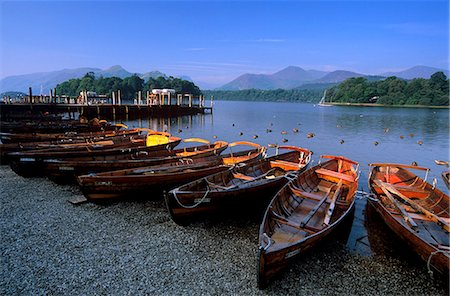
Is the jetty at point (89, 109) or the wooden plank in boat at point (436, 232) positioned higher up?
the jetty at point (89, 109)

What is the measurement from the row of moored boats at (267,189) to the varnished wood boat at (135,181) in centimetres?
3

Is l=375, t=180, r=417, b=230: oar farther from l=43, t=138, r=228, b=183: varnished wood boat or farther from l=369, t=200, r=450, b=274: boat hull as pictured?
l=43, t=138, r=228, b=183: varnished wood boat

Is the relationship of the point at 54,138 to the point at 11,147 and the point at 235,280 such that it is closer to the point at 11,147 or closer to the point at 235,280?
the point at 11,147

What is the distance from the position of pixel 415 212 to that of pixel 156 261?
26.1ft

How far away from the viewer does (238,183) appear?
1046cm

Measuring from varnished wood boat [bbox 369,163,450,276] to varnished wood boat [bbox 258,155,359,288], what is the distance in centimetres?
102

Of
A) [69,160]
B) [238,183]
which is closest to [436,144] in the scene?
[238,183]

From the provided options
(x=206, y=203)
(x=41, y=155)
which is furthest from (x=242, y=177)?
(x=41, y=155)

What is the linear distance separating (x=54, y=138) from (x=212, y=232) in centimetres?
1372

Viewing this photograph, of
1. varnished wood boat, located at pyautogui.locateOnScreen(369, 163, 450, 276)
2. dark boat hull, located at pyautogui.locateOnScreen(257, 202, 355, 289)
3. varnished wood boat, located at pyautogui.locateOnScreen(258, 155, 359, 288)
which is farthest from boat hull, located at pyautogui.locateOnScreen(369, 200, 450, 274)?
dark boat hull, located at pyautogui.locateOnScreen(257, 202, 355, 289)

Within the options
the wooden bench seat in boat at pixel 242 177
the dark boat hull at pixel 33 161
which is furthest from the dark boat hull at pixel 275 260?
the dark boat hull at pixel 33 161

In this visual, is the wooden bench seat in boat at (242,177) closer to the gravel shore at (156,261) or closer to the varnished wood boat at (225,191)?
the varnished wood boat at (225,191)

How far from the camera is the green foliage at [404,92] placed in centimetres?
10406

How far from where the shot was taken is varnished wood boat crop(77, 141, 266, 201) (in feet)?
30.6
